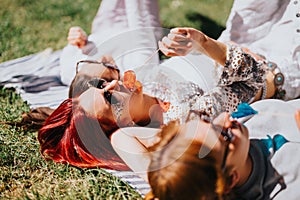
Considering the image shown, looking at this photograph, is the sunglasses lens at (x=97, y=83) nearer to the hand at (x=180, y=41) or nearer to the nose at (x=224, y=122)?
the hand at (x=180, y=41)

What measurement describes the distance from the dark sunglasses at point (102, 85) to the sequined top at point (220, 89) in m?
0.15

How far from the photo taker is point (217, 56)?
1.30 metres

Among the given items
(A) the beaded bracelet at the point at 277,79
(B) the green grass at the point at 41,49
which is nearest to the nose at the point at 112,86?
(B) the green grass at the point at 41,49

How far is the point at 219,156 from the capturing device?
3.16 feet

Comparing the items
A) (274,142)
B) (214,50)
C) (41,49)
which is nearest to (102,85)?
(214,50)

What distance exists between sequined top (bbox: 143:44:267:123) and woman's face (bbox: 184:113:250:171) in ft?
0.86

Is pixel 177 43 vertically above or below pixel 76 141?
above

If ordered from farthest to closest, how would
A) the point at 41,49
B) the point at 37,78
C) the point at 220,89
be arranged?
the point at 41,49
the point at 37,78
the point at 220,89

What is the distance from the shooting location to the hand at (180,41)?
1199 millimetres

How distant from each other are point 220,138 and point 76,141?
0.43 metres

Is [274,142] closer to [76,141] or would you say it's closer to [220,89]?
[220,89]

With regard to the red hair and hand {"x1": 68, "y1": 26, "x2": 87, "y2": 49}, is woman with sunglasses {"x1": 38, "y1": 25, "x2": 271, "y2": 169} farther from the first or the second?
hand {"x1": 68, "y1": 26, "x2": 87, "y2": 49}

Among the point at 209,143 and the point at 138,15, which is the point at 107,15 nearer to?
the point at 138,15

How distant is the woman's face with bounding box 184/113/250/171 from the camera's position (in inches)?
37.8
